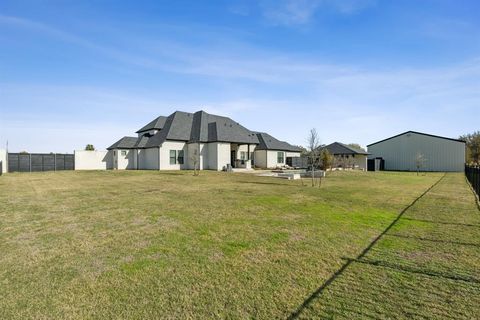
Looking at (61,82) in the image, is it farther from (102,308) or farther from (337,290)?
(337,290)

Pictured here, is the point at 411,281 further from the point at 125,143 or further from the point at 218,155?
the point at 125,143

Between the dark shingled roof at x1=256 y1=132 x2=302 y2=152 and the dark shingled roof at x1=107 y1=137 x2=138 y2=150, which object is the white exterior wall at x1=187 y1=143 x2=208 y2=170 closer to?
the dark shingled roof at x1=256 y1=132 x2=302 y2=152

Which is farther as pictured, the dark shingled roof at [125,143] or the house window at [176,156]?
the dark shingled roof at [125,143]

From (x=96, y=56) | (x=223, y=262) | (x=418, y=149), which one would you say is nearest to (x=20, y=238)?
(x=223, y=262)

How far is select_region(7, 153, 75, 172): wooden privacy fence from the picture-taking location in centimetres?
2692

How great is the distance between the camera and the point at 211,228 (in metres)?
6.00

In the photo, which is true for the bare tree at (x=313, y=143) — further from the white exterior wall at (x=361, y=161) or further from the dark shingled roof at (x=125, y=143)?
the white exterior wall at (x=361, y=161)

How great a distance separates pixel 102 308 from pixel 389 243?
5114mm

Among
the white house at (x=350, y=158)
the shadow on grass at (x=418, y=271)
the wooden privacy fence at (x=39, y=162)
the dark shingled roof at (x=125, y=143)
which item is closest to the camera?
the shadow on grass at (x=418, y=271)

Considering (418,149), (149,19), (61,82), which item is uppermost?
(149,19)

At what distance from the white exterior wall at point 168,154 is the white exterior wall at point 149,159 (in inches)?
23.5

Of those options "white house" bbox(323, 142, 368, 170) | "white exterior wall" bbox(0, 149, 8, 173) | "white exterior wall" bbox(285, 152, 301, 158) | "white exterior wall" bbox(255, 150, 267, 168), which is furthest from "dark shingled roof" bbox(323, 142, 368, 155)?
"white exterior wall" bbox(0, 149, 8, 173)

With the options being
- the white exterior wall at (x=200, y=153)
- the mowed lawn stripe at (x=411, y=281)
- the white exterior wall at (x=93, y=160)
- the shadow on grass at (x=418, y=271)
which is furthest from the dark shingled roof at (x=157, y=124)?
the shadow on grass at (x=418, y=271)

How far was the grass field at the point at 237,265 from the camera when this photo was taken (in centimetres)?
289
